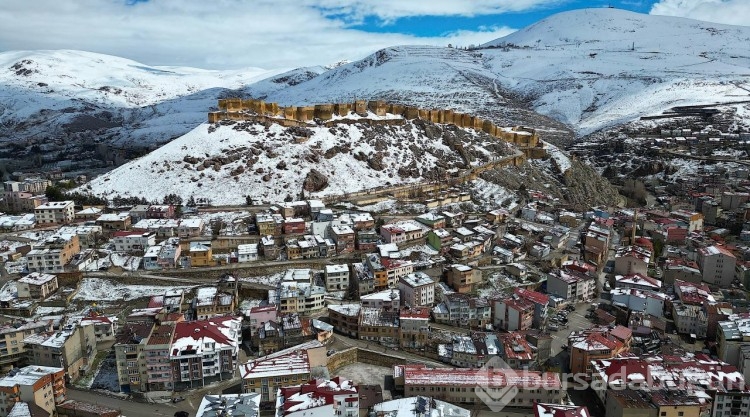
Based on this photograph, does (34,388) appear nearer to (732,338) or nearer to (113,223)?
(113,223)

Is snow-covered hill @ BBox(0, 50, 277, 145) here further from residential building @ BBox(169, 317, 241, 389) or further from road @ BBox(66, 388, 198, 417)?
road @ BBox(66, 388, 198, 417)

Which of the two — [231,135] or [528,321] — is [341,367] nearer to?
[528,321]

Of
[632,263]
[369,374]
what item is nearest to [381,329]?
[369,374]

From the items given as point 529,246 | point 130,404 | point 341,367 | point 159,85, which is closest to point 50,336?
point 130,404

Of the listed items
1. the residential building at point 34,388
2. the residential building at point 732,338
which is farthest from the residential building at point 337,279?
the residential building at point 732,338

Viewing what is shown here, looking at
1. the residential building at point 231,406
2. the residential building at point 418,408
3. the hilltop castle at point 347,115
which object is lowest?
the residential building at point 418,408

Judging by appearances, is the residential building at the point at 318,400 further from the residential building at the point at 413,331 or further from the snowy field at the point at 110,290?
the snowy field at the point at 110,290

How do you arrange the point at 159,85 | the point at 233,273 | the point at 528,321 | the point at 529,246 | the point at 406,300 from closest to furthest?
the point at 528,321 < the point at 406,300 < the point at 233,273 < the point at 529,246 < the point at 159,85
